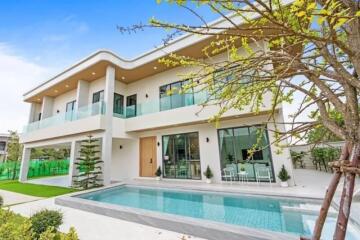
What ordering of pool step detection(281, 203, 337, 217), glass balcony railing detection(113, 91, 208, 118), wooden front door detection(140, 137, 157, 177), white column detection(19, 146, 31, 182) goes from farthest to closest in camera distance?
1. white column detection(19, 146, 31, 182)
2. wooden front door detection(140, 137, 157, 177)
3. glass balcony railing detection(113, 91, 208, 118)
4. pool step detection(281, 203, 337, 217)

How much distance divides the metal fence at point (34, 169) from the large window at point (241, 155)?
18.9m

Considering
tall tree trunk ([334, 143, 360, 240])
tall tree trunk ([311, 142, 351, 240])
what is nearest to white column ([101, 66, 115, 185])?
tall tree trunk ([311, 142, 351, 240])

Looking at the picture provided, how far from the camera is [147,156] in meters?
12.8

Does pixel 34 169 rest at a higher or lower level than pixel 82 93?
lower

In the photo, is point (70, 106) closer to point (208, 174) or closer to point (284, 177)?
point (208, 174)

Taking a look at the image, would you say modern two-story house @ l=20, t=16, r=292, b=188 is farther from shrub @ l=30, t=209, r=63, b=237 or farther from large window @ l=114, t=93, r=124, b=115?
shrub @ l=30, t=209, r=63, b=237

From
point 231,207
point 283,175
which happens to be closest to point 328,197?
point 231,207

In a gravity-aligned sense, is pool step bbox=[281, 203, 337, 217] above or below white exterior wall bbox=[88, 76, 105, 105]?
below

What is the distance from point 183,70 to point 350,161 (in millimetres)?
11415

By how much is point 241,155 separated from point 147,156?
625 centimetres

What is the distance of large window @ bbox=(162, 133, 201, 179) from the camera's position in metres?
11.1

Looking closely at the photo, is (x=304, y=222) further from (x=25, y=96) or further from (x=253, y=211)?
(x=25, y=96)

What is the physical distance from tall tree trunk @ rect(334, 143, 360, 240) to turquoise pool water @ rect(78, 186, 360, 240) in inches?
152

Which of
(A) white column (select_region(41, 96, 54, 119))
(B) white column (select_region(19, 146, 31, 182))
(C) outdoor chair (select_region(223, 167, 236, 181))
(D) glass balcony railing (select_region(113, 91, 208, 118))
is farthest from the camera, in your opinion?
(A) white column (select_region(41, 96, 54, 119))
